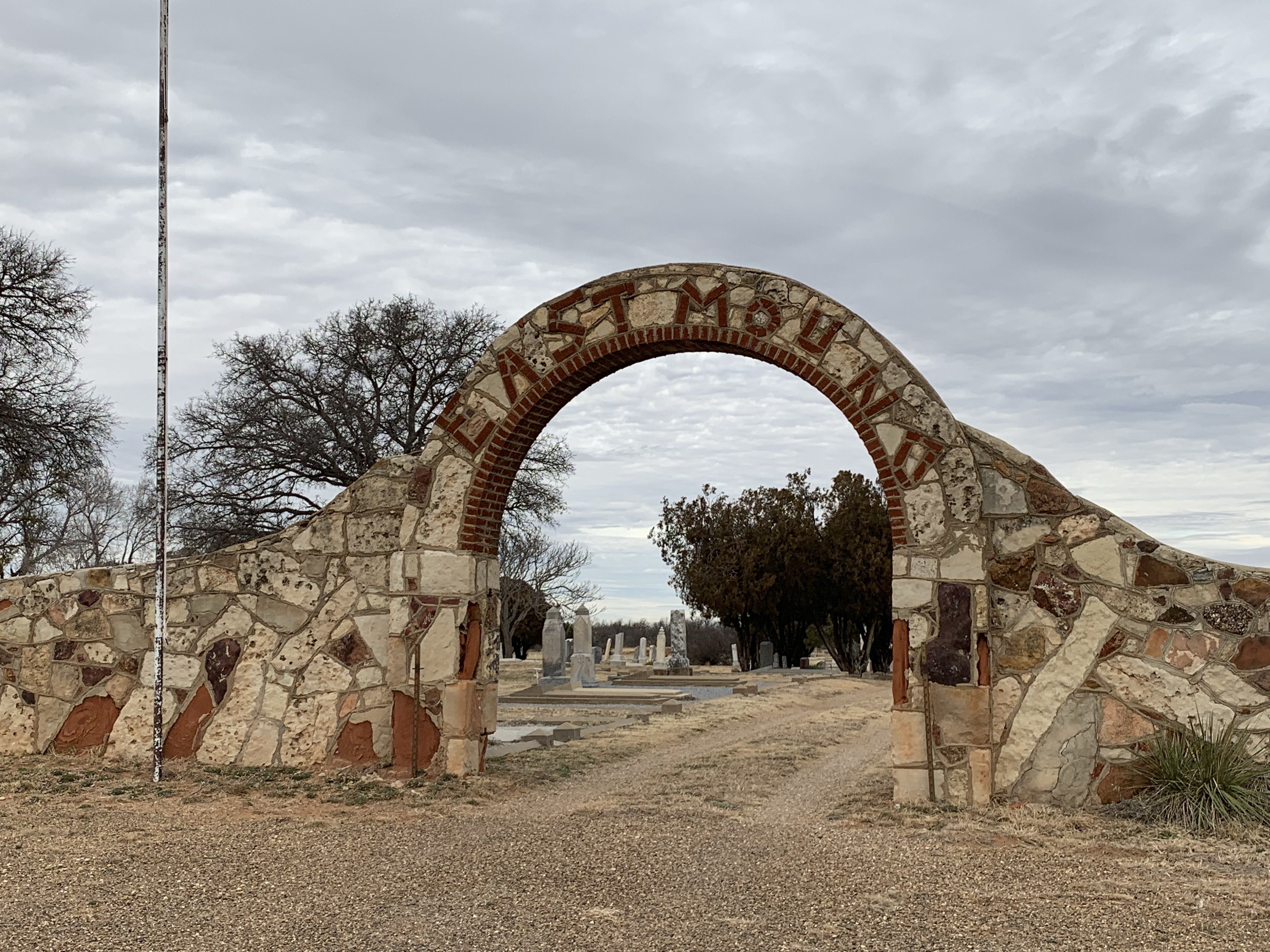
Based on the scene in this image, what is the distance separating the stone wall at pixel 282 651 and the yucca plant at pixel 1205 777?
472 centimetres

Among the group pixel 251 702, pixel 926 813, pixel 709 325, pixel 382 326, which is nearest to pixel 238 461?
pixel 382 326

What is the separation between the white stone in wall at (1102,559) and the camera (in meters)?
7.68

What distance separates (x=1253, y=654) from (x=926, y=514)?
2.28 meters

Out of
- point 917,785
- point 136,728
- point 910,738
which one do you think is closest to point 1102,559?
point 910,738

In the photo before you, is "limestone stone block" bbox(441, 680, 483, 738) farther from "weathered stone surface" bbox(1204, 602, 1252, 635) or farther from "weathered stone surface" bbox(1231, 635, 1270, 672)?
"weathered stone surface" bbox(1231, 635, 1270, 672)

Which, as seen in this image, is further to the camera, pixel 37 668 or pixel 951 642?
pixel 37 668

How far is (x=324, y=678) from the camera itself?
8.88m

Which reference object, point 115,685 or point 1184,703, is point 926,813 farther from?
point 115,685

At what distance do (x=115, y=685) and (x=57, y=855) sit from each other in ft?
11.2

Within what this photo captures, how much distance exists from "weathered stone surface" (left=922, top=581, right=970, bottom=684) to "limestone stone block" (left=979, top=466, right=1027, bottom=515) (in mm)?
631

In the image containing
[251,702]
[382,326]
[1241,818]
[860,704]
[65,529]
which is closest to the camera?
[1241,818]

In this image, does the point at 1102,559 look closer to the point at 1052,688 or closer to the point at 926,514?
the point at 1052,688

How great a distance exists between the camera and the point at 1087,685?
762cm

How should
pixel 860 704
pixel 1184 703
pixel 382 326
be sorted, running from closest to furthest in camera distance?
pixel 1184 703 → pixel 860 704 → pixel 382 326
